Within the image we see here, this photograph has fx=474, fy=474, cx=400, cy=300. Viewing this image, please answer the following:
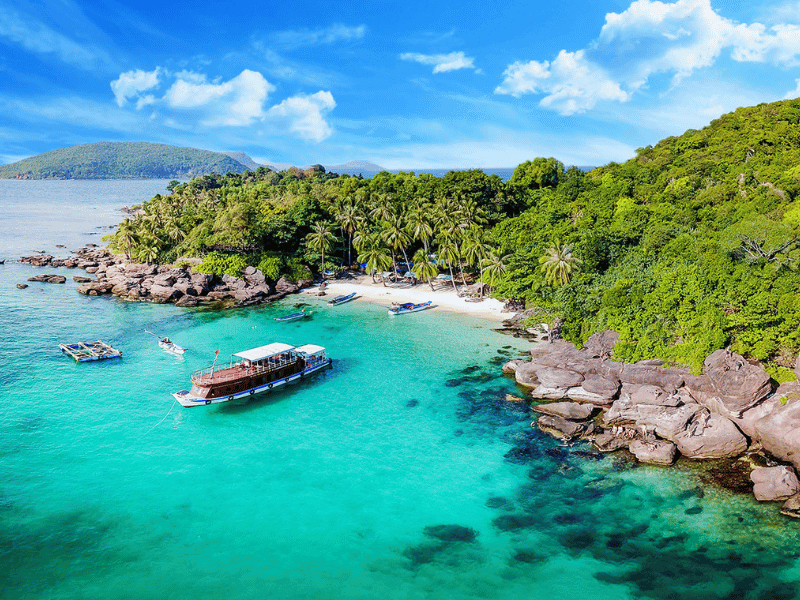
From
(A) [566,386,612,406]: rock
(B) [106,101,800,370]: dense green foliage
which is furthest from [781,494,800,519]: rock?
(A) [566,386,612,406]: rock

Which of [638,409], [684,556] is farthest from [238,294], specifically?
[684,556]

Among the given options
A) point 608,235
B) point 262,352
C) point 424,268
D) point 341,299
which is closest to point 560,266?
point 608,235

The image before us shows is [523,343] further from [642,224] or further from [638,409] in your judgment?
[642,224]

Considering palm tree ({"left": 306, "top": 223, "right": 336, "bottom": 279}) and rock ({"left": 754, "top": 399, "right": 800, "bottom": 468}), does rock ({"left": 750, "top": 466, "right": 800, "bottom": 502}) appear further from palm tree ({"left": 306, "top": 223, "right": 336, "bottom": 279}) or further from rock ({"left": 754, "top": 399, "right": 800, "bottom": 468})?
palm tree ({"left": 306, "top": 223, "right": 336, "bottom": 279})

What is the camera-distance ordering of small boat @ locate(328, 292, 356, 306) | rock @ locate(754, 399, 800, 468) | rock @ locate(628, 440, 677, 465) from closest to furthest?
rock @ locate(754, 399, 800, 468)
rock @ locate(628, 440, 677, 465)
small boat @ locate(328, 292, 356, 306)

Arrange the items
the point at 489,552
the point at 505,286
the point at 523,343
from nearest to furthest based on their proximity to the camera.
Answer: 1. the point at 489,552
2. the point at 523,343
3. the point at 505,286

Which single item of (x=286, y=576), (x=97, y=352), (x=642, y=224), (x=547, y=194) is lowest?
(x=286, y=576)

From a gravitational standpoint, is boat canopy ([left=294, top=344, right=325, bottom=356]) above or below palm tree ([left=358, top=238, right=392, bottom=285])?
below
